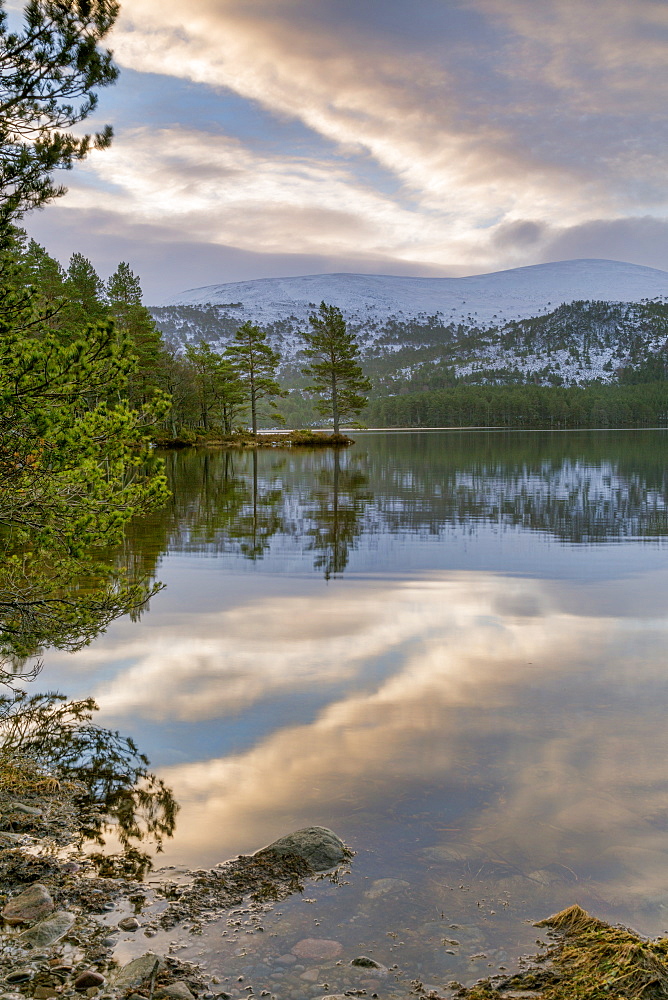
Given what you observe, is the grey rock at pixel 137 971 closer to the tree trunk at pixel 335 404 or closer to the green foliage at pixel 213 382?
the green foliage at pixel 213 382

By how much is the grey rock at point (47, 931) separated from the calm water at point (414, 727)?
50cm

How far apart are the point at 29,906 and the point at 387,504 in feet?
83.2

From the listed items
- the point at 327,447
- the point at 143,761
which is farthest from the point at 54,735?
the point at 327,447

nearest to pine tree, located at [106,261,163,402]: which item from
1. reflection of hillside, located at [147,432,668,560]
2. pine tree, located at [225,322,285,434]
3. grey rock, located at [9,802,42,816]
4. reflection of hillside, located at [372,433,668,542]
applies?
pine tree, located at [225,322,285,434]

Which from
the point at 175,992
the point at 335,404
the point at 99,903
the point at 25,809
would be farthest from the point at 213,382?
the point at 175,992

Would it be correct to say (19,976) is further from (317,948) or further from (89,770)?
(89,770)

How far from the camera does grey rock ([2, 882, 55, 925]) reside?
505 cm

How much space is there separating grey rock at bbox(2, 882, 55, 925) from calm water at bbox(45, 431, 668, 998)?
2.55ft

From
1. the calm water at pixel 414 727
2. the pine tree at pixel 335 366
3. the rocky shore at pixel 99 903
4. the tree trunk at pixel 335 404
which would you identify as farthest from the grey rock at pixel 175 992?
the tree trunk at pixel 335 404

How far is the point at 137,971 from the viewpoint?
4453mm

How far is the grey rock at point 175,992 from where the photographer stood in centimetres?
425

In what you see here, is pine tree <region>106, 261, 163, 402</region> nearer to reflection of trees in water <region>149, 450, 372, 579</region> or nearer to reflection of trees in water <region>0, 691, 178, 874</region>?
reflection of trees in water <region>149, 450, 372, 579</region>

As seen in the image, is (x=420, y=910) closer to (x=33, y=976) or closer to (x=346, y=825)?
(x=346, y=825)

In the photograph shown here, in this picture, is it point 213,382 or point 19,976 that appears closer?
point 19,976
